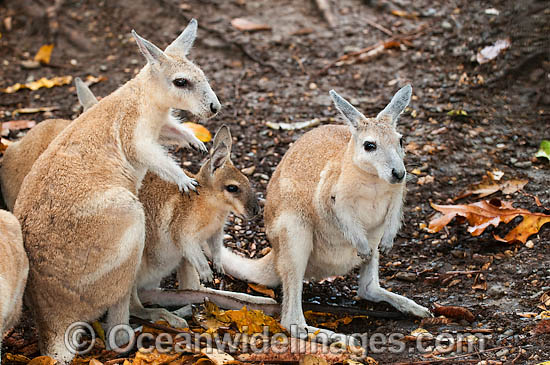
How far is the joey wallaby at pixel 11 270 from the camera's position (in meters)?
4.04

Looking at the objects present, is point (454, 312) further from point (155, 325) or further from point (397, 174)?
point (155, 325)

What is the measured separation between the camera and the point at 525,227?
5438mm

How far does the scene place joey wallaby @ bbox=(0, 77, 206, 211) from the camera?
17.9ft

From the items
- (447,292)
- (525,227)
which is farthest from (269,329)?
(525,227)

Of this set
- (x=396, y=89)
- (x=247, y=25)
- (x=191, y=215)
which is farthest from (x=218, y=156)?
(x=247, y=25)

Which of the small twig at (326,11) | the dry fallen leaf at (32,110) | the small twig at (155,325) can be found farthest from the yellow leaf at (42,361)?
the small twig at (326,11)

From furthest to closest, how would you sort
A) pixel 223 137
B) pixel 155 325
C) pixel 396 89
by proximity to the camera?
pixel 396 89 → pixel 223 137 → pixel 155 325

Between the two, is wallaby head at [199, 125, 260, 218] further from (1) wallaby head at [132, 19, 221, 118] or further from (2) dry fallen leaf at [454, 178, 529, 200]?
(2) dry fallen leaf at [454, 178, 529, 200]

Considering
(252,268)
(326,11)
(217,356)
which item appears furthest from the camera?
(326,11)

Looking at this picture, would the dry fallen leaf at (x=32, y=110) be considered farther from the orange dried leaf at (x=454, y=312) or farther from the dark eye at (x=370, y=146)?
the orange dried leaf at (x=454, y=312)

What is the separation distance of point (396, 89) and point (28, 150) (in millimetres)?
3871

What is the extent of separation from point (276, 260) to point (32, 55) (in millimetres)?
4993

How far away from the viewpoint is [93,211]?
14.5ft

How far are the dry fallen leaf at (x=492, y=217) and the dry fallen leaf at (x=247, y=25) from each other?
3881mm
